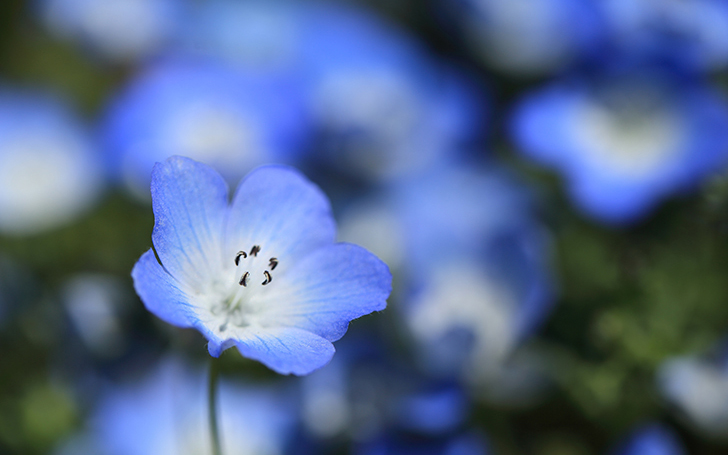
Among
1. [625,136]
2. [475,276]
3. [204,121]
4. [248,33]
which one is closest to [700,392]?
[475,276]

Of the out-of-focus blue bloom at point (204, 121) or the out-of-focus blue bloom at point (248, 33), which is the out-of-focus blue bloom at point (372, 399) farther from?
the out-of-focus blue bloom at point (248, 33)

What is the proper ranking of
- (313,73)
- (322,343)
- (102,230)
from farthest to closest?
1. (313,73)
2. (102,230)
3. (322,343)

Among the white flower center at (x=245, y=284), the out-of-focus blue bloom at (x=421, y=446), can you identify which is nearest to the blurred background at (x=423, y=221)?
the out-of-focus blue bloom at (x=421, y=446)

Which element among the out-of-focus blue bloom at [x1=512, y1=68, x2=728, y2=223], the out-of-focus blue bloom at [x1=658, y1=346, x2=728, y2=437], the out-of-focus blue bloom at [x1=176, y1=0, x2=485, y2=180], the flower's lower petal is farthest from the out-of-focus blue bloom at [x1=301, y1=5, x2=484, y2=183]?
the flower's lower petal

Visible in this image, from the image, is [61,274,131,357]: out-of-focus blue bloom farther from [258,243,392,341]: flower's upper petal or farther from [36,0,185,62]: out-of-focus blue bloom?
[36,0,185,62]: out-of-focus blue bloom

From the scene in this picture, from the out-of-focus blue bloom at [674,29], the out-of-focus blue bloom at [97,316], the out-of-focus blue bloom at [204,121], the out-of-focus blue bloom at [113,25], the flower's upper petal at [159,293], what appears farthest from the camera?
the out-of-focus blue bloom at [113,25]

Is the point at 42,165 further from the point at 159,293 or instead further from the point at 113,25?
the point at 159,293

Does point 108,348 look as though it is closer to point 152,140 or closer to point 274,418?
point 274,418

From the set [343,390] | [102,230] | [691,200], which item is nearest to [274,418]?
[343,390]
